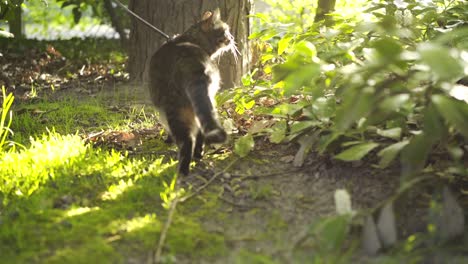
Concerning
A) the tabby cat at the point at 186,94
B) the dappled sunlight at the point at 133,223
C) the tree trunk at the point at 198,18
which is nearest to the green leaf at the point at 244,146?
the tabby cat at the point at 186,94

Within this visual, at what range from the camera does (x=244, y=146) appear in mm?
3076

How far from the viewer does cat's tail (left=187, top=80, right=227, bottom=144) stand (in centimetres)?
256

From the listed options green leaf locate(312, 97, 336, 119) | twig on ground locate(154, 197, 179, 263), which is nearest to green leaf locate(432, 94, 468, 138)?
green leaf locate(312, 97, 336, 119)

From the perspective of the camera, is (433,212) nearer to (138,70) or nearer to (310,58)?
(310,58)

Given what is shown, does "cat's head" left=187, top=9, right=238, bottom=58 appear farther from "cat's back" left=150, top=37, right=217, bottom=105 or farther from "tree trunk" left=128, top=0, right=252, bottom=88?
"tree trunk" left=128, top=0, right=252, bottom=88

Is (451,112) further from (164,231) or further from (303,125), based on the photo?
(164,231)

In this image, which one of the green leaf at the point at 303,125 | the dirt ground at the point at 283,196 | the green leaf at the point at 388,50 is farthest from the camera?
the green leaf at the point at 303,125

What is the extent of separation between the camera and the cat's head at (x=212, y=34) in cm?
346

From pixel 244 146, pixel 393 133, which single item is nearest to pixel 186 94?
pixel 244 146

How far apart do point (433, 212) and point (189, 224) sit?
101cm

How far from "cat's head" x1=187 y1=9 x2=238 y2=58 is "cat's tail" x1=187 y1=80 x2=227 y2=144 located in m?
0.71

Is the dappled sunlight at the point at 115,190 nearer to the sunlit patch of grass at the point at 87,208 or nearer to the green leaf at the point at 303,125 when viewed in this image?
the sunlit patch of grass at the point at 87,208

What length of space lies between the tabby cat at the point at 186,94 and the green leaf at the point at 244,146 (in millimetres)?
202

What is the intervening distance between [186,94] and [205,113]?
33 cm
